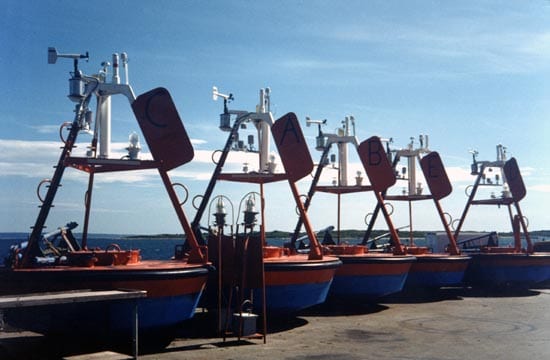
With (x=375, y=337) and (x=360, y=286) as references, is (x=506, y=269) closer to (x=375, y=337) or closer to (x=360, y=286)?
(x=360, y=286)

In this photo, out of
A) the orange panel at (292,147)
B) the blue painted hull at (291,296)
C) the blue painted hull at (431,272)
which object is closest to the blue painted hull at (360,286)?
the blue painted hull at (291,296)

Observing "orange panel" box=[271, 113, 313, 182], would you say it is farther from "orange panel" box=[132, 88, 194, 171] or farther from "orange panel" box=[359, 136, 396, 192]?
"orange panel" box=[359, 136, 396, 192]

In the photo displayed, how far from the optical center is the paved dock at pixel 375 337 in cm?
922

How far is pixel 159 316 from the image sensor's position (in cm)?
971

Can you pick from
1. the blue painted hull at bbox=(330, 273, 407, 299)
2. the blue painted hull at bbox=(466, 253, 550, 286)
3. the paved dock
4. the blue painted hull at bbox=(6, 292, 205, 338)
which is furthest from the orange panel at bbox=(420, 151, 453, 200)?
the blue painted hull at bbox=(6, 292, 205, 338)

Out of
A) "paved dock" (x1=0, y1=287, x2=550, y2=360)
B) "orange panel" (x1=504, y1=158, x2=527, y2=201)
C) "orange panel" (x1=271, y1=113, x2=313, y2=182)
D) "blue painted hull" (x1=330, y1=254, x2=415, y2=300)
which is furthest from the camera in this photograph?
"orange panel" (x1=504, y1=158, x2=527, y2=201)

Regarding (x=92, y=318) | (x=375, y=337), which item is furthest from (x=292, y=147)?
(x=92, y=318)

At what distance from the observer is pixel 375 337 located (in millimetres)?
10750

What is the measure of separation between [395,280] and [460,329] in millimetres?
3297

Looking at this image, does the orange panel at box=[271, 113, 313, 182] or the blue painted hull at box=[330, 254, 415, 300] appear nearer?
the orange panel at box=[271, 113, 313, 182]

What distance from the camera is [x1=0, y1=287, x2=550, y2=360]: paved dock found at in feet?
30.2

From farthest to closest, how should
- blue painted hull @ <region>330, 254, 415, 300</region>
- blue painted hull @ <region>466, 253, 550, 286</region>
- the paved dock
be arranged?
blue painted hull @ <region>466, 253, 550, 286</region>
blue painted hull @ <region>330, 254, 415, 300</region>
the paved dock

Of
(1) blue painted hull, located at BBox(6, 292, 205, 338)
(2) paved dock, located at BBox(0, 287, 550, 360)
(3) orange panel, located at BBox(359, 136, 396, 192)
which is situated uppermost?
(3) orange panel, located at BBox(359, 136, 396, 192)

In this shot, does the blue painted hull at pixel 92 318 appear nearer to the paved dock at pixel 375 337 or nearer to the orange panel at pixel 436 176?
the paved dock at pixel 375 337
